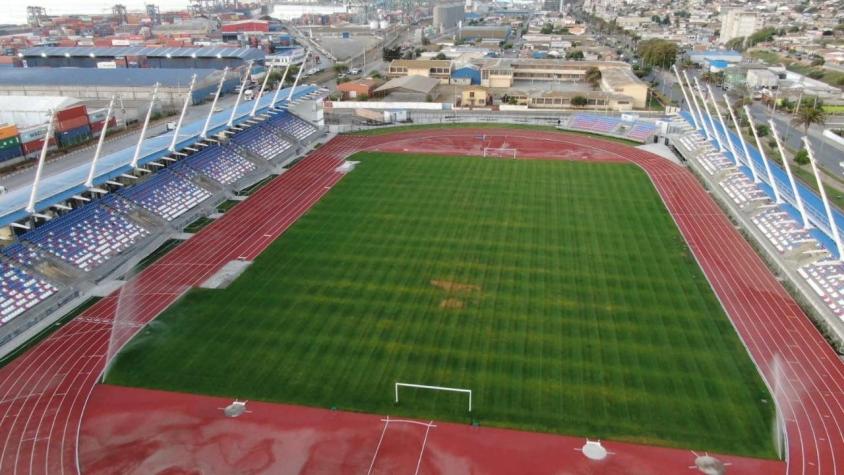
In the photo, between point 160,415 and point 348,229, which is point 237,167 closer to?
point 348,229

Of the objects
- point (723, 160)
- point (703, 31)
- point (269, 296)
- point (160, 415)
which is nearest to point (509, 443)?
point (160, 415)

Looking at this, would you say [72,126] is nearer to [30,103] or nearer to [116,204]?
[30,103]

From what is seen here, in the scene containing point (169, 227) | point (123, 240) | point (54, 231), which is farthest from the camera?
point (169, 227)

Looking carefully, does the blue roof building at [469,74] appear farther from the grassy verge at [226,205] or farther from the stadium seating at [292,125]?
the grassy verge at [226,205]

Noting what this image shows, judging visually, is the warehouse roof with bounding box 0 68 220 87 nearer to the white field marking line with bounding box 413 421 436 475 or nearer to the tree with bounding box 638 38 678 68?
the white field marking line with bounding box 413 421 436 475

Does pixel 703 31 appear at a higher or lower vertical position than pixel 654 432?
higher

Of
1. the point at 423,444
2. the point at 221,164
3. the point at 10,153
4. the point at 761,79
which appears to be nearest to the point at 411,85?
the point at 221,164
